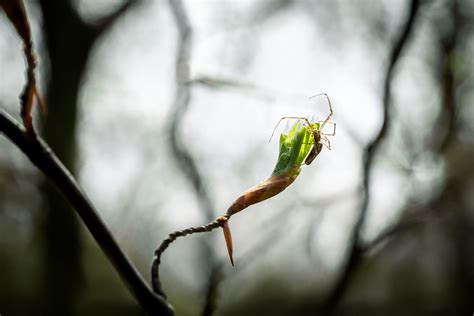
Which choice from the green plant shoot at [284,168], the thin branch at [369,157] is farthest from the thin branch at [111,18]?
the green plant shoot at [284,168]

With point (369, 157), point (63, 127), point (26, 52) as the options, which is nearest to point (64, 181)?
point (26, 52)

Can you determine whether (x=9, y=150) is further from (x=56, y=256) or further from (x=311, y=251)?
(x=311, y=251)

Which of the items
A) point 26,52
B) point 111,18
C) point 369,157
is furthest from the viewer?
point 111,18

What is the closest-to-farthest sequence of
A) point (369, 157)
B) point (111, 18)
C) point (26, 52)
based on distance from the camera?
point (26, 52)
point (369, 157)
point (111, 18)

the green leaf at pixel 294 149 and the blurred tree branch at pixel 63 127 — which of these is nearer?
the green leaf at pixel 294 149

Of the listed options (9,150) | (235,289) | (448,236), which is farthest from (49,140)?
(448,236)

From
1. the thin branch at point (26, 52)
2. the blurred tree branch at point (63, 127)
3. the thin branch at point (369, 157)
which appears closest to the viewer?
the thin branch at point (26, 52)

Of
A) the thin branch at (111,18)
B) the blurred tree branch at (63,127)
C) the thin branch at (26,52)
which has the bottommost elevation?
the blurred tree branch at (63,127)

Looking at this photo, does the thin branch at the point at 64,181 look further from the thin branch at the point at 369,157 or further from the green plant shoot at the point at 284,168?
the thin branch at the point at 369,157

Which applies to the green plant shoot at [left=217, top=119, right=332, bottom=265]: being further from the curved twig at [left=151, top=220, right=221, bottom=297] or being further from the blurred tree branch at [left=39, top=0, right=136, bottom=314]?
the blurred tree branch at [left=39, top=0, right=136, bottom=314]

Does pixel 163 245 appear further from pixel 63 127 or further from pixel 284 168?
pixel 63 127

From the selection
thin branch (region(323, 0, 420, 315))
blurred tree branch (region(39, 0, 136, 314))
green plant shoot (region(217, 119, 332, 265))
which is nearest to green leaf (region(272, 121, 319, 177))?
green plant shoot (region(217, 119, 332, 265))
